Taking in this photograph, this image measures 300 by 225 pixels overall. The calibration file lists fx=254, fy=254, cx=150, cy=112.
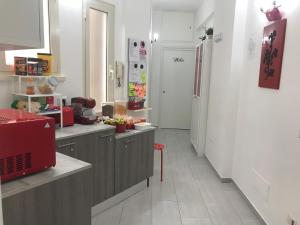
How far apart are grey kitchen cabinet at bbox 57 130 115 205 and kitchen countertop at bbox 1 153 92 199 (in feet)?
1.88

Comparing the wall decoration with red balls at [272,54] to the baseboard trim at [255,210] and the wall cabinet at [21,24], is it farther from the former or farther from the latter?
Answer: the wall cabinet at [21,24]

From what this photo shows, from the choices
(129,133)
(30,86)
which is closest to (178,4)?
(129,133)

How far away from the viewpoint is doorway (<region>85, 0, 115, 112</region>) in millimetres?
3568

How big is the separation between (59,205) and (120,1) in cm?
321

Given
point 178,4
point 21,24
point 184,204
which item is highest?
point 178,4

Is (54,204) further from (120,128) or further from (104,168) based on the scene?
(120,128)

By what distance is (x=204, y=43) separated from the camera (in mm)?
4621

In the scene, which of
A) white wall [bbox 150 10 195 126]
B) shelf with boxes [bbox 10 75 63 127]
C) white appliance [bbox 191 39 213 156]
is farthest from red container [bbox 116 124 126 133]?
white wall [bbox 150 10 195 126]

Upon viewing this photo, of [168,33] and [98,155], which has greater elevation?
[168,33]

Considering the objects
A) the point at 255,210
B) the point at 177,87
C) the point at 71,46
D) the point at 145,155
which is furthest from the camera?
the point at 177,87

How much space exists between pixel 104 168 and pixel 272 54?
2.06 meters

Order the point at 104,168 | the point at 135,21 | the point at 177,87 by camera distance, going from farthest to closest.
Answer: the point at 177,87 < the point at 135,21 < the point at 104,168

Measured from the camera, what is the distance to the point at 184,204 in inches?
118

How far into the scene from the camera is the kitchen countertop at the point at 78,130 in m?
2.28
